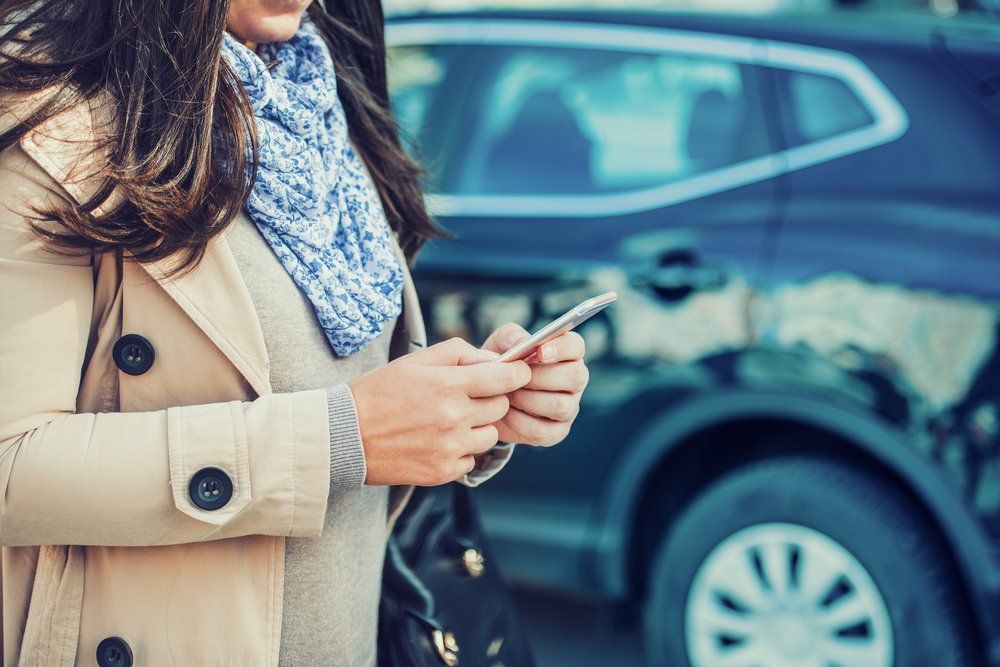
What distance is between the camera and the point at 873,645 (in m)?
2.53

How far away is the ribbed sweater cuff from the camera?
1.09 meters

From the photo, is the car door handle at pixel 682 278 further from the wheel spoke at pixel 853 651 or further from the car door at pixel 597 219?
the wheel spoke at pixel 853 651

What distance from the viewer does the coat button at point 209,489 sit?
1.03 meters

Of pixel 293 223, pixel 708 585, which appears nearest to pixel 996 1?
pixel 708 585

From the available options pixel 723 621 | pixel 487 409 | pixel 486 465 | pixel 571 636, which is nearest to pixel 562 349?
pixel 487 409

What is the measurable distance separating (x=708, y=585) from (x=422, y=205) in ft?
5.01

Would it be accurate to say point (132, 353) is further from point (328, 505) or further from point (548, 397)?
point (548, 397)

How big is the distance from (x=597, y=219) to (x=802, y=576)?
105cm

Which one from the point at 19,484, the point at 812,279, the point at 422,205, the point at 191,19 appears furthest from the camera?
the point at 812,279

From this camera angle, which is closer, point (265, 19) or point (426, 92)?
point (265, 19)

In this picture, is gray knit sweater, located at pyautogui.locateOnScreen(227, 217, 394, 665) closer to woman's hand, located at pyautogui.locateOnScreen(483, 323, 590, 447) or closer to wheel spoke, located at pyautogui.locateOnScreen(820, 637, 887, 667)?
woman's hand, located at pyautogui.locateOnScreen(483, 323, 590, 447)

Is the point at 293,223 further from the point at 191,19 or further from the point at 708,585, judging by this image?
the point at 708,585

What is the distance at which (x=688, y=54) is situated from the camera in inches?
110

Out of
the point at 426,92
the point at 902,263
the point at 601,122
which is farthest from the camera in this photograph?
the point at 426,92
